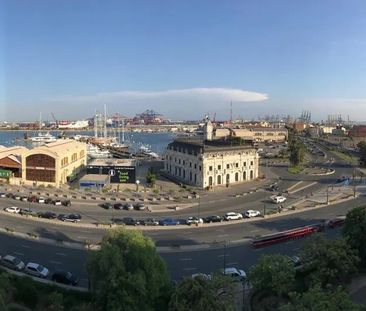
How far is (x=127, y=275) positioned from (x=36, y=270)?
20.1ft

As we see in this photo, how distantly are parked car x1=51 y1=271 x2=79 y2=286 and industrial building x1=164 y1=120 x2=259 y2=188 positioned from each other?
81.3ft

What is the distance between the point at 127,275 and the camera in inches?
576

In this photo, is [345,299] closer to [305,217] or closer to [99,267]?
[99,267]

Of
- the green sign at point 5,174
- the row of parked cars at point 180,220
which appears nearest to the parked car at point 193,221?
the row of parked cars at point 180,220

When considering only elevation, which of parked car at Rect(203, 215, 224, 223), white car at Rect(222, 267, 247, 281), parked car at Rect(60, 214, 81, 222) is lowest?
white car at Rect(222, 267, 247, 281)

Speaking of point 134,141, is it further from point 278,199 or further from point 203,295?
point 203,295

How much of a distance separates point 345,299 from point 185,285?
491 cm

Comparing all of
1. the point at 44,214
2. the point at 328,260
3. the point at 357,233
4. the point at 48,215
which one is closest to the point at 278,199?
the point at 357,233

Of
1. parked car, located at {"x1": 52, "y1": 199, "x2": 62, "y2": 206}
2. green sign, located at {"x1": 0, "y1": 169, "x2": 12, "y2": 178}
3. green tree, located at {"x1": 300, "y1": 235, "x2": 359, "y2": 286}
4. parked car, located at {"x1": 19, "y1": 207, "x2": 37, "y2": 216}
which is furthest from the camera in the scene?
green sign, located at {"x1": 0, "y1": 169, "x2": 12, "y2": 178}

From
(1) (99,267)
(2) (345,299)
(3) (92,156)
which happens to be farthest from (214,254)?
(3) (92,156)

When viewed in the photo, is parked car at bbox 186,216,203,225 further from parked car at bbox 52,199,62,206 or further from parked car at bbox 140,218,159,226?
parked car at bbox 52,199,62,206

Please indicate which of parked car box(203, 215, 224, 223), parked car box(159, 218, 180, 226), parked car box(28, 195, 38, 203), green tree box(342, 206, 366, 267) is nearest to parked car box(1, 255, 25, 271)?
parked car box(159, 218, 180, 226)

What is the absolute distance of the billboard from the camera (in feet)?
134

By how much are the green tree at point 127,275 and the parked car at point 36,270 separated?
4129 millimetres
